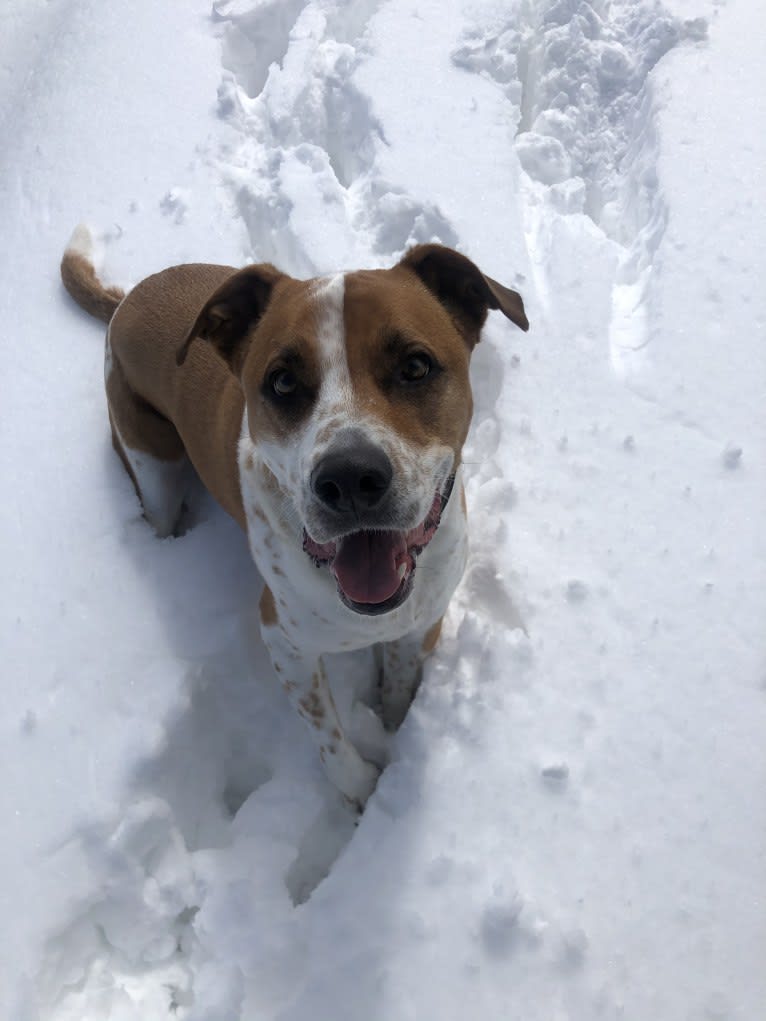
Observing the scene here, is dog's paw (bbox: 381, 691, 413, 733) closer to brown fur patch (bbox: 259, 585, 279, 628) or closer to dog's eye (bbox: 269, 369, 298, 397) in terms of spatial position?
brown fur patch (bbox: 259, 585, 279, 628)

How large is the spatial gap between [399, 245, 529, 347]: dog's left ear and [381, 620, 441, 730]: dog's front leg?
3.48ft

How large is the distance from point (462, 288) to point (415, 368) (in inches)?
18.6

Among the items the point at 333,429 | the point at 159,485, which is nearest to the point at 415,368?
the point at 333,429

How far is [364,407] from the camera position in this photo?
2.07 meters

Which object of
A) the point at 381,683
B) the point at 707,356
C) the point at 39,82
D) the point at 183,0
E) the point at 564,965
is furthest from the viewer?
the point at 183,0

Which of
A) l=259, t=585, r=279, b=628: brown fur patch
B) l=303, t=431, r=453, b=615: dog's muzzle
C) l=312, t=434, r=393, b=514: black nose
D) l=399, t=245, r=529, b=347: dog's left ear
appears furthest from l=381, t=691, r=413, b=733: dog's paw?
l=399, t=245, r=529, b=347: dog's left ear

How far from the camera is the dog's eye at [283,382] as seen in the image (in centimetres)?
218

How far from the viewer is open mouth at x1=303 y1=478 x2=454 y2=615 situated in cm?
218

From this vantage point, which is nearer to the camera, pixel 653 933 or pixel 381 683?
pixel 653 933

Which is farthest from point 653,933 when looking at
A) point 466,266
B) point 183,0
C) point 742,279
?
point 183,0

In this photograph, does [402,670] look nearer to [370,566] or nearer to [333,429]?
[370,566]

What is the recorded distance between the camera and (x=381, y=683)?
3.15m

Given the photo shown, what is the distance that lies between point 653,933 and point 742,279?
3063 mm

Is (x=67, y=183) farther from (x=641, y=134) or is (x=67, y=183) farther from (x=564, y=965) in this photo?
(x=564, y=965)
